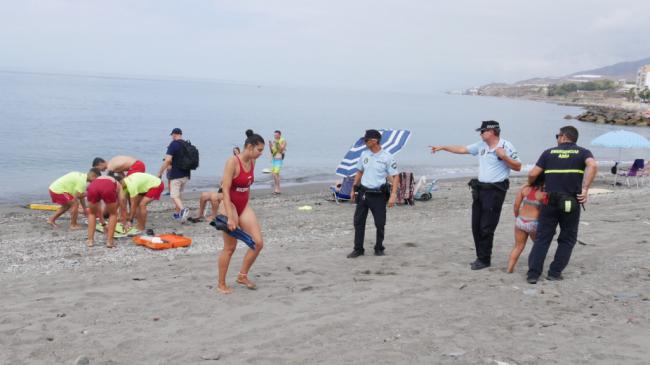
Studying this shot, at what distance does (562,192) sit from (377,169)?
2.28 metres

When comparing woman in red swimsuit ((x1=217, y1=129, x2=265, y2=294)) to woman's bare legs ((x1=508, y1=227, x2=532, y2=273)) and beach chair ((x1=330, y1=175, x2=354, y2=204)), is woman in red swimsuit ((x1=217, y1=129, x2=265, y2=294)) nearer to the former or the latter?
woman's bare legs ((x1=508, y1=227, x2=532, y2=273))


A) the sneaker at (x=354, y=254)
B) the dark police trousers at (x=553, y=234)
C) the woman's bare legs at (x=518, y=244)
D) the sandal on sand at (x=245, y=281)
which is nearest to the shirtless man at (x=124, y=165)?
the sandal on sand at (x=245, y=281)

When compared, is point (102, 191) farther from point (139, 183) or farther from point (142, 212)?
point (142, 212)

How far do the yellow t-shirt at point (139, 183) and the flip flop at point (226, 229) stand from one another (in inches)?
171

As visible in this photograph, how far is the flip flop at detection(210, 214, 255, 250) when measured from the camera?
5852 millimetres

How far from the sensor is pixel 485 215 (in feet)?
22.4

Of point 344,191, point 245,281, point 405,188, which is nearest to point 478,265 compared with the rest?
point 245,281

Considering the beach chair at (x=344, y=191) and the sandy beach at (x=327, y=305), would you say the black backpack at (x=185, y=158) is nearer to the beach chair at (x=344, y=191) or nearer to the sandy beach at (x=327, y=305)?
the sandy beach at (x=327, y=305)

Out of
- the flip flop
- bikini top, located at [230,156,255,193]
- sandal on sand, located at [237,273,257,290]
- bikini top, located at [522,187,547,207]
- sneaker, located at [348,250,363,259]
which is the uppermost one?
bikini top, located at [230,156,255,193]

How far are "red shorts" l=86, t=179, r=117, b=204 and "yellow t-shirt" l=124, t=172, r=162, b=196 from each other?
3.74 feet

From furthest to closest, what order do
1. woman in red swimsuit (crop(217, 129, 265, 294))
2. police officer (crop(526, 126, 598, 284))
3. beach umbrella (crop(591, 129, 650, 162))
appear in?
1. beach umbrella (crop(591, 129, 650, 162))
2. police officer (crop(526, 126, 598, 284))
3. woman in red swimsuit (crop(217, 129, 265, 294))

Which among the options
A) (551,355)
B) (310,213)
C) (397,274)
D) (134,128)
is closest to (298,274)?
(397,274)

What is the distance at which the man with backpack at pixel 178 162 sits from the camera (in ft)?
35.5

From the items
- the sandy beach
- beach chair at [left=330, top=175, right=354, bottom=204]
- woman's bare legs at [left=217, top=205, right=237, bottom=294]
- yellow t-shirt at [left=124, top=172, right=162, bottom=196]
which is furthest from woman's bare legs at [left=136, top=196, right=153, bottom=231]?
beach chair at [left=330, top=175, right=354, bottom=204]
